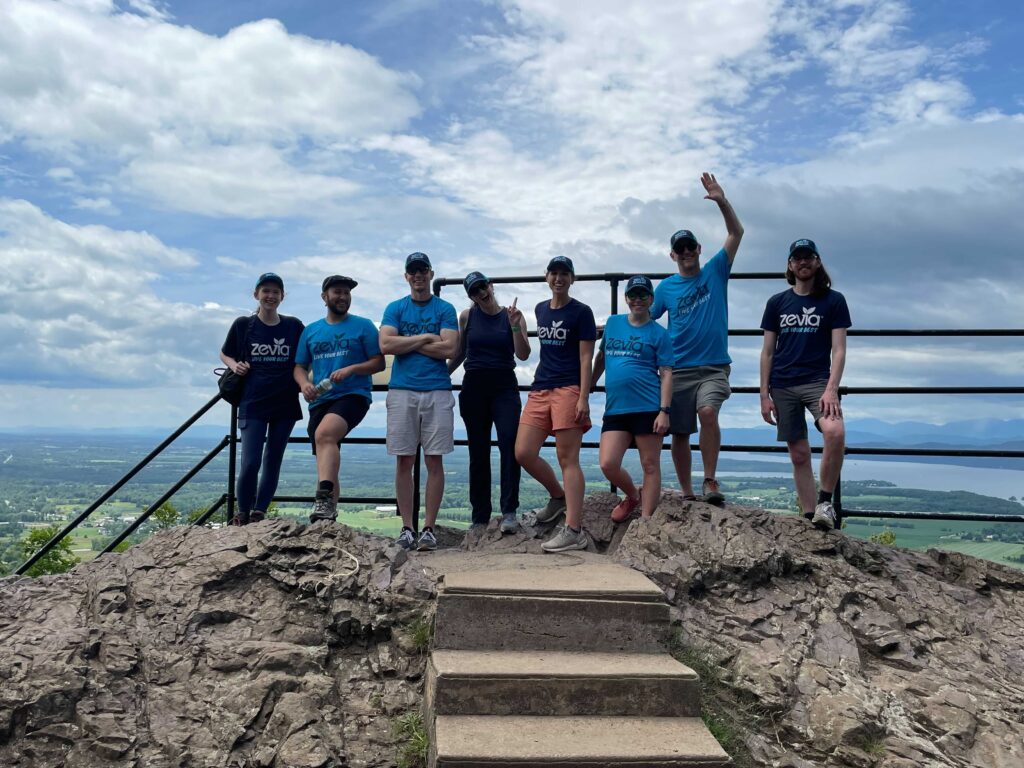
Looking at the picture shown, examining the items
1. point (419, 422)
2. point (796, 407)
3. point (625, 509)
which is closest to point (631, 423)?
point (625, 509)

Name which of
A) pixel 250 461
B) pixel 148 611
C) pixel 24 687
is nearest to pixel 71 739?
pixel 24 687

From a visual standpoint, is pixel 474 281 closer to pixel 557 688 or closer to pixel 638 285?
pixel 638 285

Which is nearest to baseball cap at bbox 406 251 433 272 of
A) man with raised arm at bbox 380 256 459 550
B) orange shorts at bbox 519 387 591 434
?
man with raised arm at bbox 380 256 459 550

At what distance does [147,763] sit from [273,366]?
2.97 meters

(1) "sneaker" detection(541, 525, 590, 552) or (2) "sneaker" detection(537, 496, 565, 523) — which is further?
(2) "sneaker" detection(537, 496, 565, 523)

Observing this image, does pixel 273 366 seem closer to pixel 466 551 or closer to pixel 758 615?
pixel 466 551

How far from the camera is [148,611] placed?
4.87m

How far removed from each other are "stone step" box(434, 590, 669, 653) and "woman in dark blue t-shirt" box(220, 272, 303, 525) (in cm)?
228

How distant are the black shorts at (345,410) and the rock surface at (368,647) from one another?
0.85 metres

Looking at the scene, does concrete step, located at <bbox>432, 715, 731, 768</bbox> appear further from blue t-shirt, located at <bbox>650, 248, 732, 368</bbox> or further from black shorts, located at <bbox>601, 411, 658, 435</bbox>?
blue t-shirt, located at <bbox>650, 248, 732, 368</bbox>

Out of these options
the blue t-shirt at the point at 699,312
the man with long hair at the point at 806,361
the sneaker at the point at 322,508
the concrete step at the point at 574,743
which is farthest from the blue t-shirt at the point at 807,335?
the sneaker at the point at 322,508

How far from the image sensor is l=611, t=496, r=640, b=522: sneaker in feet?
20.4

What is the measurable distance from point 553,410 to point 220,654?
2.56 metres

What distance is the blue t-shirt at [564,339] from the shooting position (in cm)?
577
